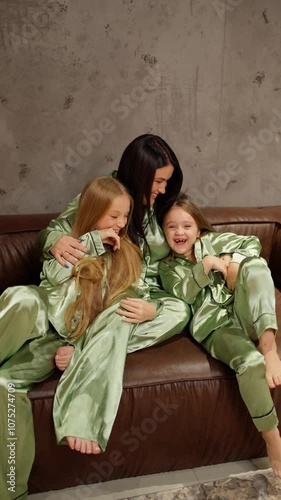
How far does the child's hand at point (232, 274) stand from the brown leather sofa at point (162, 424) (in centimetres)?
24

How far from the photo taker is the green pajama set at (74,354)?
1288 millimetres

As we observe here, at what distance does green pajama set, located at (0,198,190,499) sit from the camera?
1.29 metres

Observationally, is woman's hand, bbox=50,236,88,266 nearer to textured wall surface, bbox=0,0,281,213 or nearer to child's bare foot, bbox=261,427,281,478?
textured wall surface, bbox=0,0,281,213

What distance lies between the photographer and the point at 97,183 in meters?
1.62

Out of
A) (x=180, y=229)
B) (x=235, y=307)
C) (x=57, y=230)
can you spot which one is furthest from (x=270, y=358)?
(x=57, y=230)

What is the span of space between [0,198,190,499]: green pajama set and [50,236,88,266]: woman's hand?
25 mm

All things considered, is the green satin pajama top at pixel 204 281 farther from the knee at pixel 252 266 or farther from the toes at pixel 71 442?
the toes at pixel 71 442

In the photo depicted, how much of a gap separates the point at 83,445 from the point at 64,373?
8.0 inches

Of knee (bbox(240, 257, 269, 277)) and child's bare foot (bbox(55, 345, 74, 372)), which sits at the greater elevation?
knee (bbox(240, 257, 269, 277))

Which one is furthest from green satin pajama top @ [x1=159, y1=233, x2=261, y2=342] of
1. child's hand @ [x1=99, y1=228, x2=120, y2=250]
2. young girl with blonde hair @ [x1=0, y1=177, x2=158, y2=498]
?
child's hand @ [x1=99, y1=228, x2=120, y2=250]

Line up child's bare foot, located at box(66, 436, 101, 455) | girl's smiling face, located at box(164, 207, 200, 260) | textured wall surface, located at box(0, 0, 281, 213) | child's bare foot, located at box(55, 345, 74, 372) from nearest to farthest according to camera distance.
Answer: child's bare foot, located at box(66, 436, 101, 455) < child's bare foot, located at box(55, 345, 74, 372) < girl's smiling face, located at box(164, 207, 200, 260) < textured wall surface, located at box(0, 0, 281, 213)

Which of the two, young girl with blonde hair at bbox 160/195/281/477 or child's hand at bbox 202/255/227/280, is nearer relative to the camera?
Result: young girl with blonde hair at bbox 160/195/281/477

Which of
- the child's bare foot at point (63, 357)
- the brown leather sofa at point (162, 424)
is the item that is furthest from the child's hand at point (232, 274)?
the child's bare foot at point (63, 357)

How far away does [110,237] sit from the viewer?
160 centimetres
